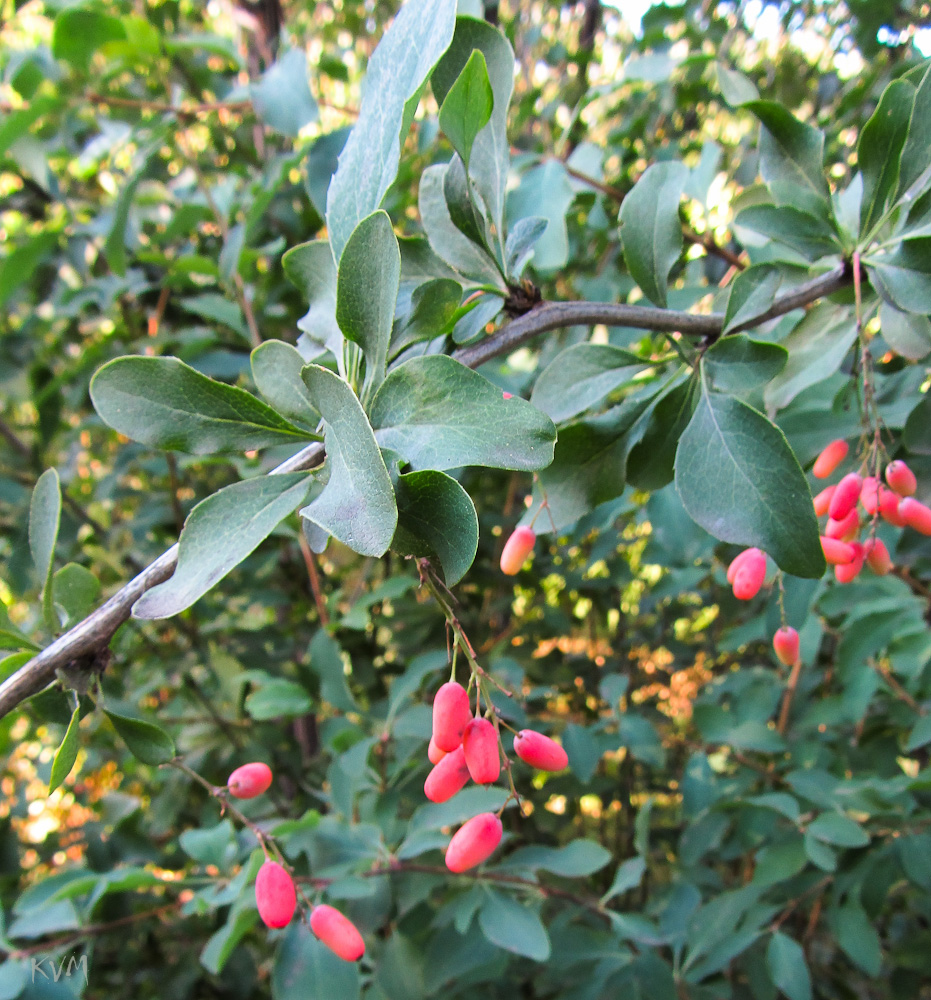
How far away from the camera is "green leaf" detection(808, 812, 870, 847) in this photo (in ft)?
2.77

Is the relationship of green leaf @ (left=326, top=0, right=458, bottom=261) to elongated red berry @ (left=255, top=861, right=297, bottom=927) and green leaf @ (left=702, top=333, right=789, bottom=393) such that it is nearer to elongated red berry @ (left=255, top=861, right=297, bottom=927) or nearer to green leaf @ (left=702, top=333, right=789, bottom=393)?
green leaf @ (left=702, top=333, right=789, bottom=393)

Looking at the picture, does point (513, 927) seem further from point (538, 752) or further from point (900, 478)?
point (900, 478)

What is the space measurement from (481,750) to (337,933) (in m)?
0.23

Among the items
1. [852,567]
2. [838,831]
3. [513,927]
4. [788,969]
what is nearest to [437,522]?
[852,567]

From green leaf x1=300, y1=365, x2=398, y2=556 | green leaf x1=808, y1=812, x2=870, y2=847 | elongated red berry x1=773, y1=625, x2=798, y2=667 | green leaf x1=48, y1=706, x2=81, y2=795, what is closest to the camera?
green leaf x1=300, y1=365, x2=398, y2=556

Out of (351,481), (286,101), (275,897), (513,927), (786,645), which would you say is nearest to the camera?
(351,481)

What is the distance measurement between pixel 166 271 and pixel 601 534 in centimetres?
102

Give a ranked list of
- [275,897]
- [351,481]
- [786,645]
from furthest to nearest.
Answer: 1. [786,645]
2. [275,897]
3. [351,481]

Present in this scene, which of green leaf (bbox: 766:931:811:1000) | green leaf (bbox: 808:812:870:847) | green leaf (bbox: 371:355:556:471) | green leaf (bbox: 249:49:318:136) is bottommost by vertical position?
green leaf (bbox: 766:931:811:1000)

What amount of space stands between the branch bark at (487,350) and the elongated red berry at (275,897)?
0.22 metres

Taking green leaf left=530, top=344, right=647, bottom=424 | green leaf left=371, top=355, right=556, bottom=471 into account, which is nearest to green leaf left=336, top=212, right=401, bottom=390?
green leaf left=371, top=355, right=556, bottom=471

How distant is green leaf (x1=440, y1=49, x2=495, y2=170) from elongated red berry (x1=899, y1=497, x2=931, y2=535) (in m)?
0.42

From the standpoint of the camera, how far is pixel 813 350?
0.57 metres

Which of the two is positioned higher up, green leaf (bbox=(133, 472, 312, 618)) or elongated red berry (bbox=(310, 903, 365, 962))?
green leaf (bbox=(133, 472, 312, 618))
